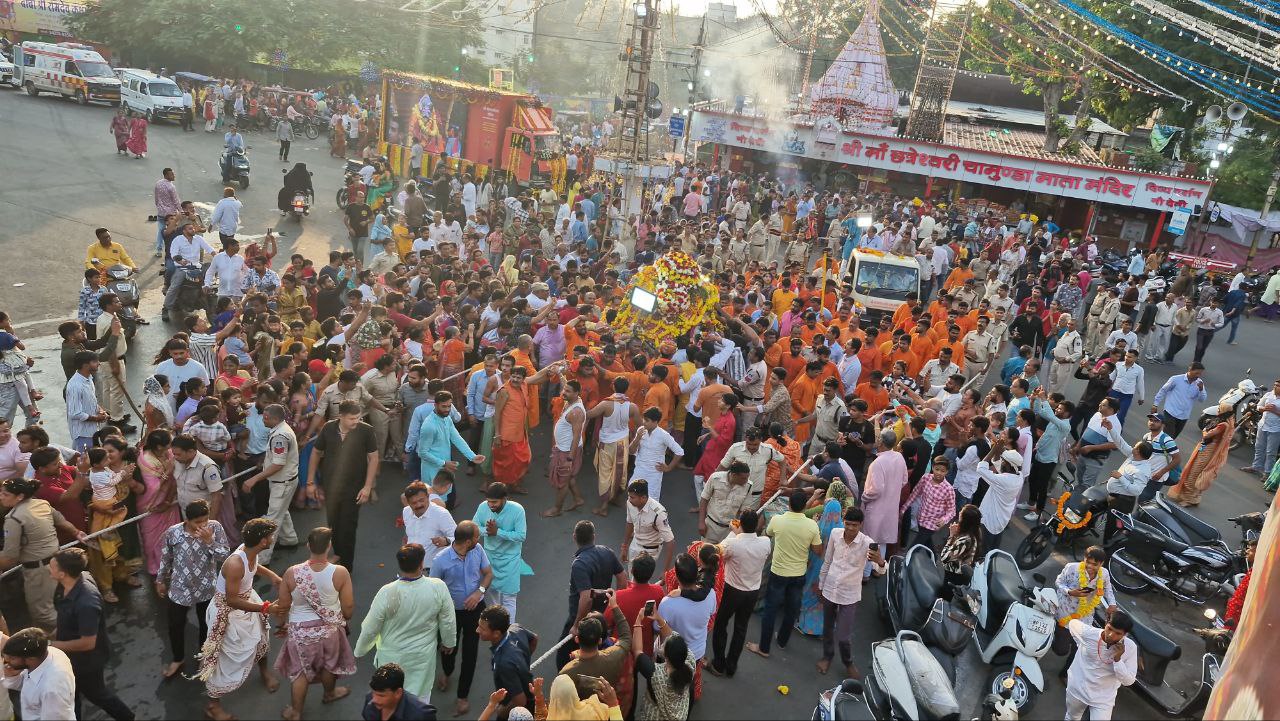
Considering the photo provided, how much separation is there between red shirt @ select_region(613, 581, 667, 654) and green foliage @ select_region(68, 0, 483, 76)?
3832 cm

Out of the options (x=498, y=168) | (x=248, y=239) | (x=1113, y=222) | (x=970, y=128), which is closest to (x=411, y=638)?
(x=248, y=239)

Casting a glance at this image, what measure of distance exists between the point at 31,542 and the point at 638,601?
433 centimetres

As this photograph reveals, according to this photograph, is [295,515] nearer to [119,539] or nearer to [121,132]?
[119,539]

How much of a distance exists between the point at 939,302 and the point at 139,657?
1196cm

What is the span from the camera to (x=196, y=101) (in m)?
35.9

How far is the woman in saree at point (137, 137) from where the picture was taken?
81.7 feet

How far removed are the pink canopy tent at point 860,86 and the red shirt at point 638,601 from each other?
33.9m

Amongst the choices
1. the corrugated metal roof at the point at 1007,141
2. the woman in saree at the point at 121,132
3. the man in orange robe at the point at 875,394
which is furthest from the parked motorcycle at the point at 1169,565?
the woman in saree at the point at 121,132

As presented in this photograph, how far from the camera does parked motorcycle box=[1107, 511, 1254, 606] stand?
28.6ft

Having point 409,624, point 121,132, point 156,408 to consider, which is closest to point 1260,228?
point 409,624

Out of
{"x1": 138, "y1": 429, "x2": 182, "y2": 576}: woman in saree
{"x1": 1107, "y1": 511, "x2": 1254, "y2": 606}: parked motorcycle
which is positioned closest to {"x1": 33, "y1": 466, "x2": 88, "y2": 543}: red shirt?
{"x1": 138, "y1": 429, "x2": 182, "y2": 576}: woman in saree

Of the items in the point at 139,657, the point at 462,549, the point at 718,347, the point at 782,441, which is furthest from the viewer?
the point at 718,347

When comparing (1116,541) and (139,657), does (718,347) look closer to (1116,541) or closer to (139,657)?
(1116,541)

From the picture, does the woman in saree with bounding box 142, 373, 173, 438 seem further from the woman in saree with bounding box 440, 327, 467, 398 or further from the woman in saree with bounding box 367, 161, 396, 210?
the woman in saree with bounding box 367, 161, 396, 210
